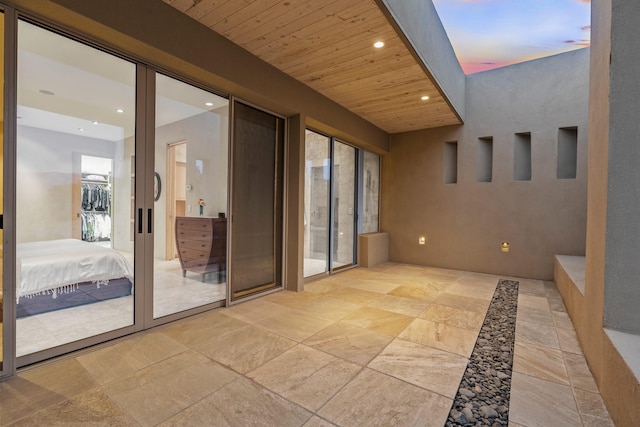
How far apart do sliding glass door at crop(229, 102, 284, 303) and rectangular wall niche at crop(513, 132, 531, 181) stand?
4083 millimetres

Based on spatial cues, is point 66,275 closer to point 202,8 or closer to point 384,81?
point 202,8

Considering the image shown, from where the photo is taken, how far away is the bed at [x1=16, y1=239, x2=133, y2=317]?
2.12 m

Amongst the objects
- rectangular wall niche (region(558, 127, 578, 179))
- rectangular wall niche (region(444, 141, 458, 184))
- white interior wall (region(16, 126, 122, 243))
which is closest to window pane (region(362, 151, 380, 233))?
rectangular wall niche (region(444, 141, 458, 184))

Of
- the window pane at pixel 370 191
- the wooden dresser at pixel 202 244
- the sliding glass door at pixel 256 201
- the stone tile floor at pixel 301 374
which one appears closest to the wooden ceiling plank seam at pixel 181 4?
the sliding glass door at pixel 256 201

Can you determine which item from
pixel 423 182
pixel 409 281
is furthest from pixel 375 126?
pixel 409 281

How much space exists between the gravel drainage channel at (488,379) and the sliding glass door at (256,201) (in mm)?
2502

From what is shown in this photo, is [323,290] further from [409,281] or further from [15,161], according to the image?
[15,161]

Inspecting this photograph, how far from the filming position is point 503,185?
5117 mm

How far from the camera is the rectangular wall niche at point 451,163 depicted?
579 cm

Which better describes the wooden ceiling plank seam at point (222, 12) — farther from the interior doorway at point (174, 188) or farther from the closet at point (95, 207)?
the closet at point (95, 207)

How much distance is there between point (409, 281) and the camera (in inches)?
183

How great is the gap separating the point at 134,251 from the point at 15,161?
1003 millimetres

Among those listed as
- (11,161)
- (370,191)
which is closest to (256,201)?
(11,161)

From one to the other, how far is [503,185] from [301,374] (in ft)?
15.9
